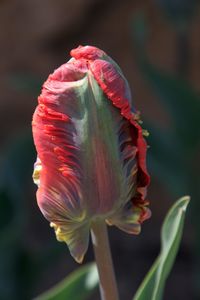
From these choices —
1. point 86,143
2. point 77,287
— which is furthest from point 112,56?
point 86,143

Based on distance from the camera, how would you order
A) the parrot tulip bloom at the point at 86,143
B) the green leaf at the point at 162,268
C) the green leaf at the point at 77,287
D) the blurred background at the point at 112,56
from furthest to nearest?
the blurred background at the point at 112,56 → the green leaf at the point at 77,287 → the green leaf at the point at 162,268 → the parrot tulip bloom at the point at 86,143

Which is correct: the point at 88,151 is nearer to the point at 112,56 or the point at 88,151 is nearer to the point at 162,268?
the point at 162,268

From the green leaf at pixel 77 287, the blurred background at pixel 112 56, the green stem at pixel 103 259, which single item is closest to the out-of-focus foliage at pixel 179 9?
the blurred background at pixel 112 56

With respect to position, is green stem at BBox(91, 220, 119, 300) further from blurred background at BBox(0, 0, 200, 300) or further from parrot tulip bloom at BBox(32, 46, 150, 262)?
blurred background at BBox(0, 0, 200, 300)

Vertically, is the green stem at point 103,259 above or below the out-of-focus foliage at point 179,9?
below

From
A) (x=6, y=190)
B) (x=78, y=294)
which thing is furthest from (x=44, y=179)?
(x=6, y=190)

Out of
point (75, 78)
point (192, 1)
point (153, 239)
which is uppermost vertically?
point (192, 1)

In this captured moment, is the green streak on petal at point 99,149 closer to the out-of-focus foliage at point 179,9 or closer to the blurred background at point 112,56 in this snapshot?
the out-of-focus foliage at point 179,9

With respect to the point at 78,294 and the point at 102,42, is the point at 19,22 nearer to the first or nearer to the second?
the point at 102,42
